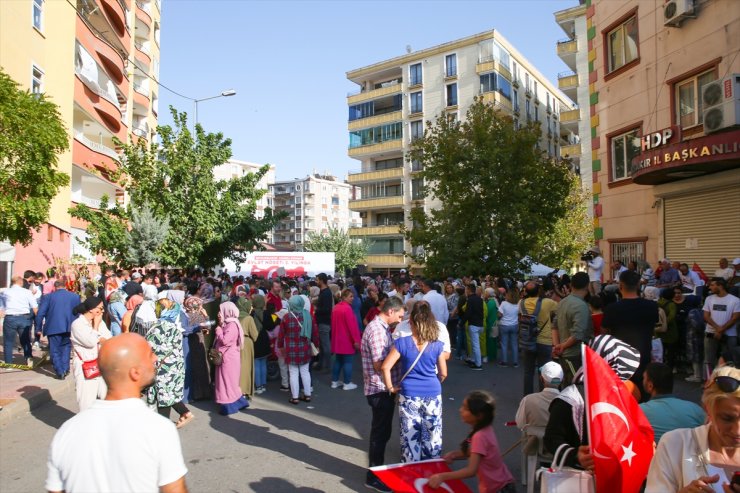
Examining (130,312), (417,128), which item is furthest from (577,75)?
(130,312)

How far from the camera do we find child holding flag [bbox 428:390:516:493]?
3.98m

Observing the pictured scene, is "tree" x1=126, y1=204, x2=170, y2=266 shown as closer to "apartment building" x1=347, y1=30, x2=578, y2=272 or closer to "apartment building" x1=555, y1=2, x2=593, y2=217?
"apartment building" x1=555, y1=2, x2=593, y2=217

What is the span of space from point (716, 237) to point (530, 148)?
9.57 meters

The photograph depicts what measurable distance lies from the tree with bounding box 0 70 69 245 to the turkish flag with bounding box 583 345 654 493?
A: 10.7 meters

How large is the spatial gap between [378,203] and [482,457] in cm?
5210

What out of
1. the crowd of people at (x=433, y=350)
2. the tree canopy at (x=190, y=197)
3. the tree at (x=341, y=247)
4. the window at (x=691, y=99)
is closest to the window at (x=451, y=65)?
the tree at (x=341, y=247)

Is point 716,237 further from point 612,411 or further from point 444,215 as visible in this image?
point 612,411

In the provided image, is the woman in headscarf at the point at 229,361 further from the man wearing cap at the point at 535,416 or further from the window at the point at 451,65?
the window at the point at 451,65

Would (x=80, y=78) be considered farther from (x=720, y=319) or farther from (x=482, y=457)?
(x=482, y=457)

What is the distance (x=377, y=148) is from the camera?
55.8 metres

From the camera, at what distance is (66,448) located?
234 cm

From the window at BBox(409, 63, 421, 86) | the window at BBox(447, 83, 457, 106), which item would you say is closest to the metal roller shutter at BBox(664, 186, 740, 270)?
the window at BBox(447, 83, 457, 106)

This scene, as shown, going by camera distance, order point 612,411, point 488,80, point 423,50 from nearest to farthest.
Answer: point 612,411
point 488,80
point 423,50

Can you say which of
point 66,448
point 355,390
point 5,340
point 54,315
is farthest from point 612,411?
point 5,340
